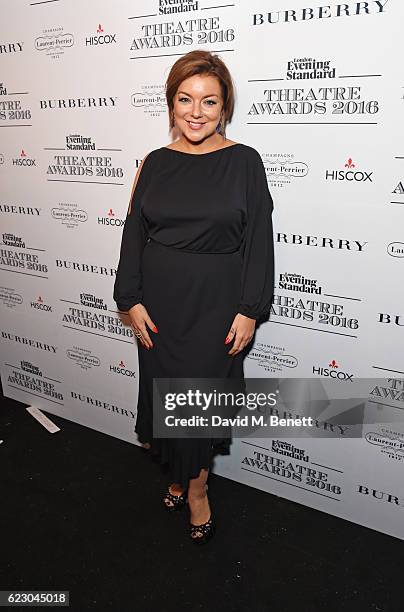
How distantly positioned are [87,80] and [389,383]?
1640 mm

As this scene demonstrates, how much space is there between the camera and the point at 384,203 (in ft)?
5.55

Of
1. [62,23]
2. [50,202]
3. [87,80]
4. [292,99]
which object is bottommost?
[50,202]

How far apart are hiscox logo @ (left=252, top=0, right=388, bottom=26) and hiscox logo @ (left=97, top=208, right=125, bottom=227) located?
927 millimetres

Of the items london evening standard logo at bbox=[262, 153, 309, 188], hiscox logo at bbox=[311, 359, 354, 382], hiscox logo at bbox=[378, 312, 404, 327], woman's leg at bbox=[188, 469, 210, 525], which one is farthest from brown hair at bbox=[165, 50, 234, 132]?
woman's leg at bbox=[188, 469, 210, 525]

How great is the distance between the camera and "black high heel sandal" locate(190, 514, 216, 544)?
200 cm

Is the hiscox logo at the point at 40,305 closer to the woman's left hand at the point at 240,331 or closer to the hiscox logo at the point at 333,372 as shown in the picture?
the woman's left hand at the point at 240,331

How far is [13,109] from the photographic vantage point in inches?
94.9

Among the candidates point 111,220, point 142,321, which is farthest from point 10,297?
point 142,321

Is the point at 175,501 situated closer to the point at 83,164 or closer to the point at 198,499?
the point at 198,499

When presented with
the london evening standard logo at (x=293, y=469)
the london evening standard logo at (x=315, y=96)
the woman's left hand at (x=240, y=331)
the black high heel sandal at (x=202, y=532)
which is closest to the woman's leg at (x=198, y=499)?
the black high heel sandal at (x=202, y=532)

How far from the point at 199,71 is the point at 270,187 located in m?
0.46

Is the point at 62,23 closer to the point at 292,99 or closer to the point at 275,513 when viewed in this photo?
the point at 292,99

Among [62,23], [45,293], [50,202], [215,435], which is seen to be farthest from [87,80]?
[215,435]

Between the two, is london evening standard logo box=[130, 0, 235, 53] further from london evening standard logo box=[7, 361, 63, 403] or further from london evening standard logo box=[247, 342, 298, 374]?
london evening standard logo box=[7, 361, 63, 403]
